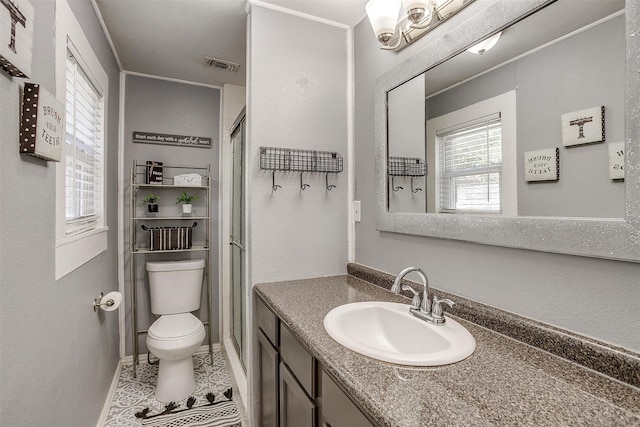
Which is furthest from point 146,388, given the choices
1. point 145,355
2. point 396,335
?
point 396,335

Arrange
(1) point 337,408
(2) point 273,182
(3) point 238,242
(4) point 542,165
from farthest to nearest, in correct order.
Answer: (3) point 238,242 < (2) point 273,182 < (4) point 542,165 < (1) point 337,408

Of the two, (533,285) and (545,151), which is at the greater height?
(545,151)

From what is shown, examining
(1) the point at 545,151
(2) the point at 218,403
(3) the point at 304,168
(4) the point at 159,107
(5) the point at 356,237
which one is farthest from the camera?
(4) the point at 159,107

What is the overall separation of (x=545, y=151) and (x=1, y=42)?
144 cm

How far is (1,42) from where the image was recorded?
0.77 metres

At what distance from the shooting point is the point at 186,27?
1935mm

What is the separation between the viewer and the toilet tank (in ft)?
8.01

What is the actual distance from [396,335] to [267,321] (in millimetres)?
588

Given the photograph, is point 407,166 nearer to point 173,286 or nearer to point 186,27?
point 186,27

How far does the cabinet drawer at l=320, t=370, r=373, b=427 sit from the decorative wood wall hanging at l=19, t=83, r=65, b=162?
1086mm

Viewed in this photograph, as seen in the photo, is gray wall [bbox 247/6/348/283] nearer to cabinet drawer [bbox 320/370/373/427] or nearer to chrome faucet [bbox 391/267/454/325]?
chrome faucet [bbox 391/267/454/325]

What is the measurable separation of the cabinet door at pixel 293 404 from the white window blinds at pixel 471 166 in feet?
2.80

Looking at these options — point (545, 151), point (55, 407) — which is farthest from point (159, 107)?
point (545, 151)

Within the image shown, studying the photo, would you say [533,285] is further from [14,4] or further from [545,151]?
[14,4]
